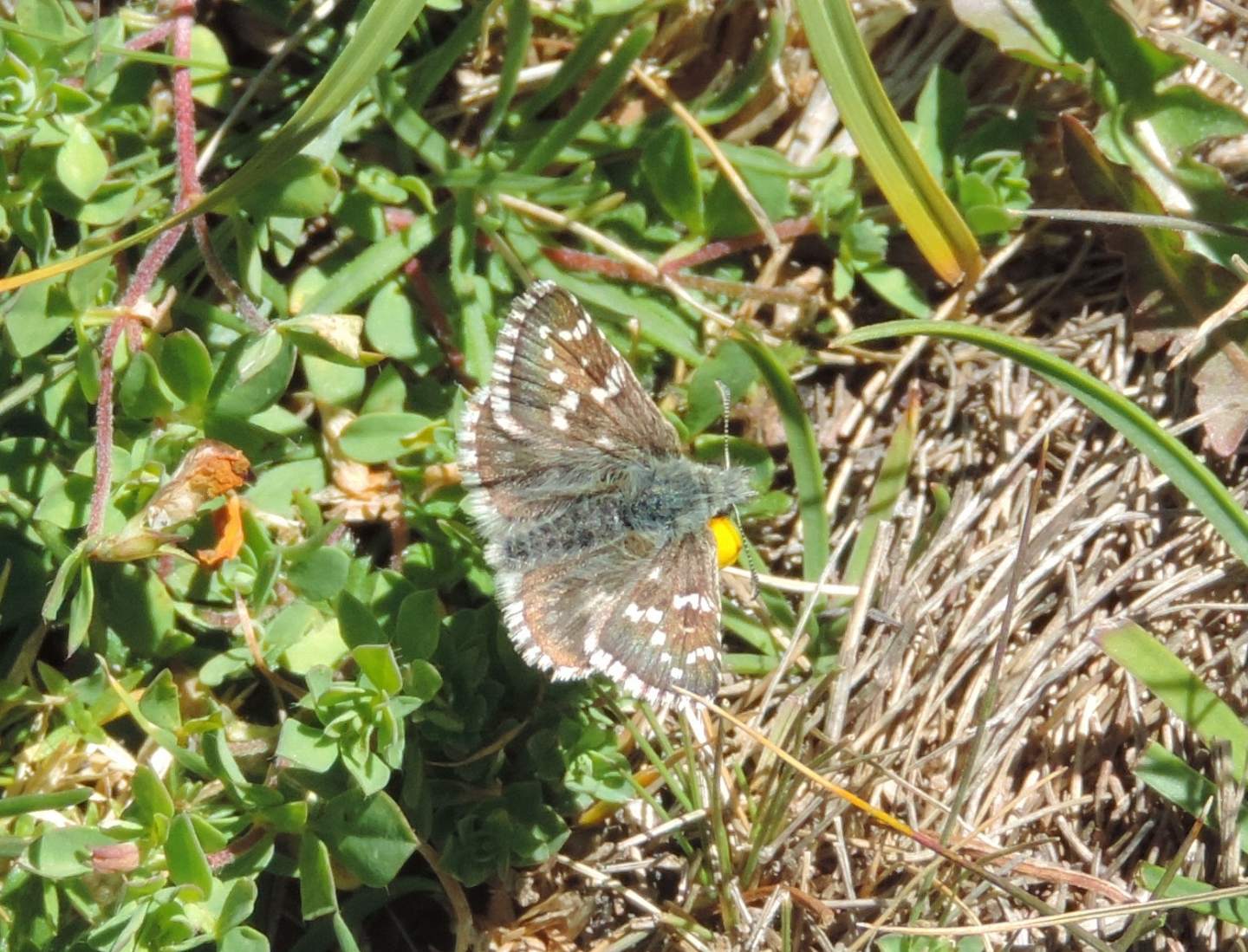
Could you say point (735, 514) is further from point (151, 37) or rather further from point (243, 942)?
point (151, 37)

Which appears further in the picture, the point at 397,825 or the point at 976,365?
the point at 976,365

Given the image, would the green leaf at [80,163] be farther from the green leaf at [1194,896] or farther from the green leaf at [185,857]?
the green leaf at [1194,896]

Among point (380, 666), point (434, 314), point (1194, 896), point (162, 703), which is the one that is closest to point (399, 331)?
point (434, 314)

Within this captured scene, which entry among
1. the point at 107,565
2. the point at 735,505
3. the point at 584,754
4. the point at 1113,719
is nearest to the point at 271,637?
the point at 107,565

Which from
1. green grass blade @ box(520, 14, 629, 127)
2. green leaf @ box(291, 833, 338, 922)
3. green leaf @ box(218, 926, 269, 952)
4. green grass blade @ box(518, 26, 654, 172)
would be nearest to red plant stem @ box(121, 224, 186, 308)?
green grass blade @ box(518, 26, 654, 172)

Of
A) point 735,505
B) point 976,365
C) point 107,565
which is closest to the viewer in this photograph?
point 107,565

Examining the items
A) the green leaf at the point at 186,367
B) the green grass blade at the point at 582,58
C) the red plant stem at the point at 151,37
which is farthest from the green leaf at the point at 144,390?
the green grass blade at the point at 582,58

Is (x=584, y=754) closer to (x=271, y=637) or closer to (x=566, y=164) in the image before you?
(x=271, y=637)
